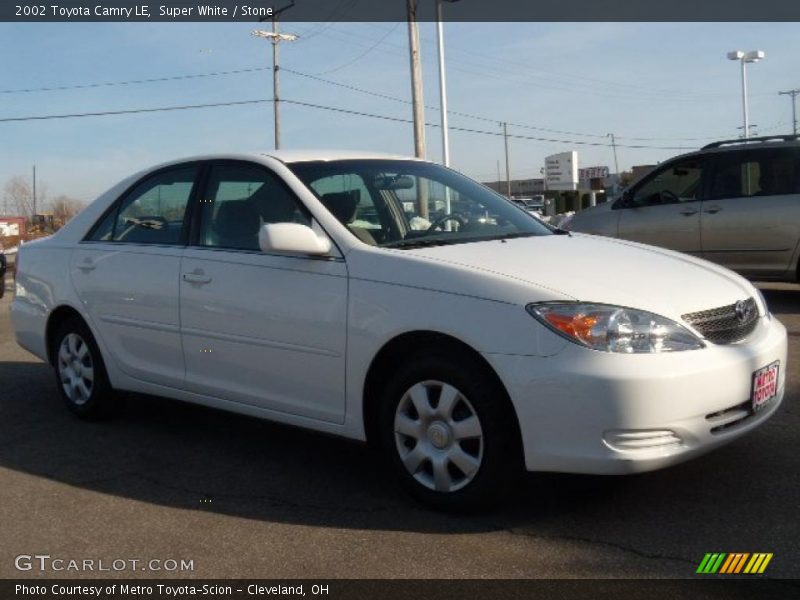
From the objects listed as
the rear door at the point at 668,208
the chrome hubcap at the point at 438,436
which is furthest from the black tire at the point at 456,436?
the rear door at the point at 668,208

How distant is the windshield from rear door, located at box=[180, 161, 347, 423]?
0.68 ft

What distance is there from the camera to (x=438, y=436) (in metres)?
3.78

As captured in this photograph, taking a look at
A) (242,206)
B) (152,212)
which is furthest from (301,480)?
(152,212)

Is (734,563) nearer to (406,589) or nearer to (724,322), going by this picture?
(724,322)

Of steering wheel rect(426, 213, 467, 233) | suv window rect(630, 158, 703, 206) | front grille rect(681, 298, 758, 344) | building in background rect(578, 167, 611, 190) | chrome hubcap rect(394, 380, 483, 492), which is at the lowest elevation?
chrome hubcap rect(394, 380, 483, 492)

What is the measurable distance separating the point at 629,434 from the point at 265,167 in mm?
2388

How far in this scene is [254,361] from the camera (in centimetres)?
445

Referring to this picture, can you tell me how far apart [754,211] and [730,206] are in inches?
10.0

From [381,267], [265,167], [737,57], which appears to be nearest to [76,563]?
[381,267]

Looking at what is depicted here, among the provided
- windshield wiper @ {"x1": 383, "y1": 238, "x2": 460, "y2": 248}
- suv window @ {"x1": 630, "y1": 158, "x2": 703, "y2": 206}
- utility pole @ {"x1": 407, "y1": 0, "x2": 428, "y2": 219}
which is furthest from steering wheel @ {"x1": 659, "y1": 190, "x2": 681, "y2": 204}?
utility pole @ {"x1": 407, "y1": 0, "x2": 428, "y2": 219}

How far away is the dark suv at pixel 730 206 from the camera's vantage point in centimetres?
916

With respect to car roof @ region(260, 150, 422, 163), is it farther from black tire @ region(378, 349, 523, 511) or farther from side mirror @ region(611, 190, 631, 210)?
side mirror @ region(611, 190, 631, 210)

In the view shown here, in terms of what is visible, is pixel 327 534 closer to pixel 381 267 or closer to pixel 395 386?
pixel 395 386

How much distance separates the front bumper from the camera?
11.1 feet
